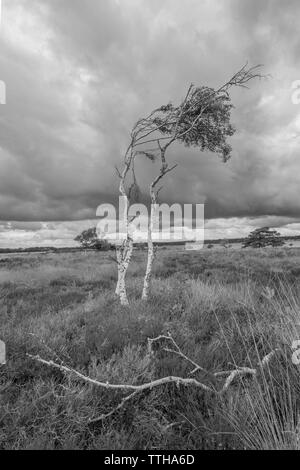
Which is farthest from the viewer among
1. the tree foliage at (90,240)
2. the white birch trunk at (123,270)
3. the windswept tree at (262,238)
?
the tree foliage at (90,240)

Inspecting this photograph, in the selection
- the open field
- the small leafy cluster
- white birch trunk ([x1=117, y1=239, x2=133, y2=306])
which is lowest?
the open field

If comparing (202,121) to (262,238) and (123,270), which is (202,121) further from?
(262,238)

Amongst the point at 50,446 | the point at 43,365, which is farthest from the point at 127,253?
the point at 50,446

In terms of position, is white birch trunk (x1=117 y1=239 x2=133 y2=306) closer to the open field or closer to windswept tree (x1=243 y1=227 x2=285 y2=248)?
the open field

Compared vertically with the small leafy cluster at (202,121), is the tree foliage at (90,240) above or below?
below

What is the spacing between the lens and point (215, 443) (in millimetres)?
2408

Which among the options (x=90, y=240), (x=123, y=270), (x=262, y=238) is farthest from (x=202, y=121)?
(x=90, y=240)

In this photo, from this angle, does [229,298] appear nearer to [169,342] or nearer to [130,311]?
[130,311]

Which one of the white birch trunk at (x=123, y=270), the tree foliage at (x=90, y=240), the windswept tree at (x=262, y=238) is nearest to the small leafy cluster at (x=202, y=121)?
the white birch trunk at (x=123, y=270)

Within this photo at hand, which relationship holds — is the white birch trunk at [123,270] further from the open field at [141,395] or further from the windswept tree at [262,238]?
the windswept tree at [262,238]

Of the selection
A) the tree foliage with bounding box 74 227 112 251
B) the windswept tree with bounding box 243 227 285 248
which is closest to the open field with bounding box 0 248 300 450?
the windswept tree with bounding box 243 227 285 248

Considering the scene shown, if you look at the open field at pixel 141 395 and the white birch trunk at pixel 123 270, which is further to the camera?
the white birch trunk at pixel 123 270

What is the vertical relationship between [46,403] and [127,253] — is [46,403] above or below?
below
